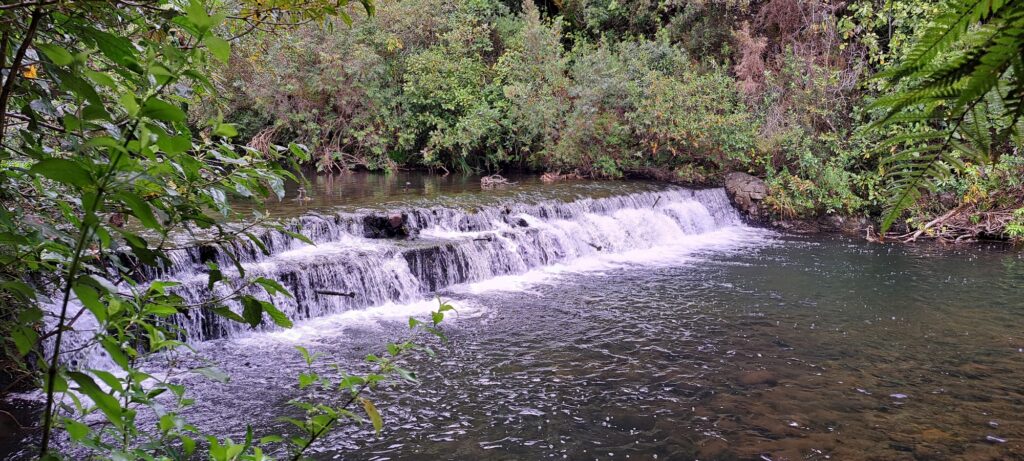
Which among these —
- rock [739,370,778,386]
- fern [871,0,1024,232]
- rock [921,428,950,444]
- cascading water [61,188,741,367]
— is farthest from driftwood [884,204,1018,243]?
fern [871,0,1024,232]

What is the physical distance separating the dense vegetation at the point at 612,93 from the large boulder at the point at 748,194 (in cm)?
36

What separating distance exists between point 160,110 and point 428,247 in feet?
29.7

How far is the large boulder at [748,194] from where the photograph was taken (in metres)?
15.1

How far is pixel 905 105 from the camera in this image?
87 centimetres

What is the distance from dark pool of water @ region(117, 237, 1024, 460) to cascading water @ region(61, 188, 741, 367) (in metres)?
0.82

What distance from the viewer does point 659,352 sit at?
693 centimetres

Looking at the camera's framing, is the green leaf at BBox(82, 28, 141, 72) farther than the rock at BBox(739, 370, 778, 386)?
No

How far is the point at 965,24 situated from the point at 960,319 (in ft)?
28.8

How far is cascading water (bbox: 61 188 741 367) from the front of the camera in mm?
8273

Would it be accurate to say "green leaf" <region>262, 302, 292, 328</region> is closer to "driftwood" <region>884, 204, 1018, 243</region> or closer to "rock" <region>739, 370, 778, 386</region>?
"rock" <region>739, 370, 778, 386</region>

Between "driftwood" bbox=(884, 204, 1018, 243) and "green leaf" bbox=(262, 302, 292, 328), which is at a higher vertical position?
"green leaf" bbox=(262, 302, 292, 328)

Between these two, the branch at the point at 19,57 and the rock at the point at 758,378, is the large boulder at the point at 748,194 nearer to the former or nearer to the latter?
A: the rock at the point at 758,378

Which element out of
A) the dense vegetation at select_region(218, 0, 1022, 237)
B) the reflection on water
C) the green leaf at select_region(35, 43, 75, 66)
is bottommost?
Answer: the green leaf at select_region(35, 43, 75, 66)

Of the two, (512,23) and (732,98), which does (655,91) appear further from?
(512,23)
